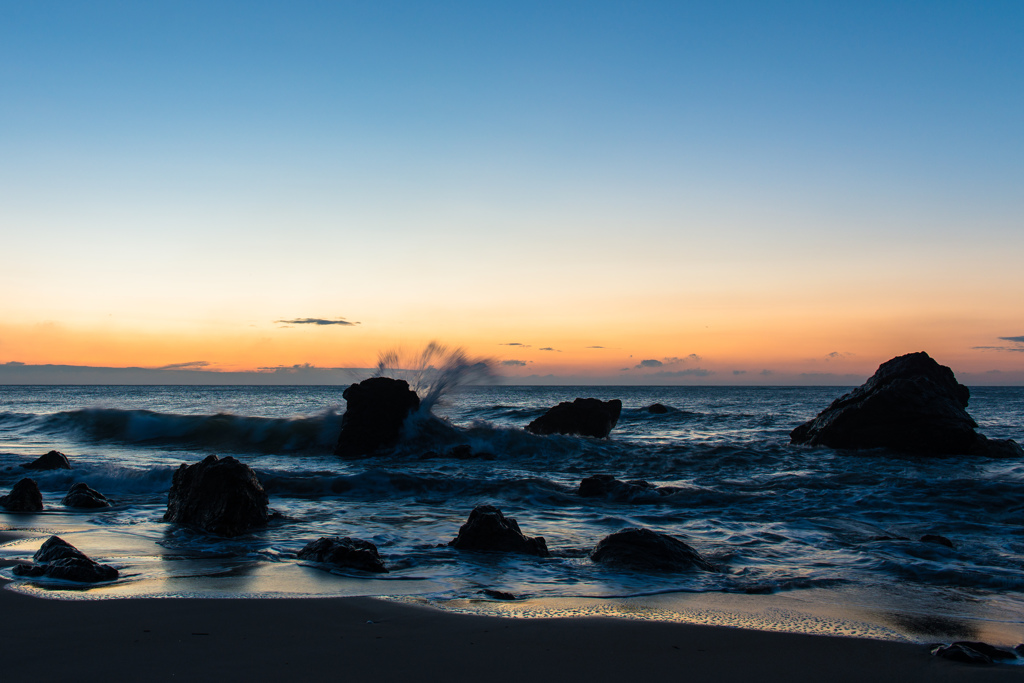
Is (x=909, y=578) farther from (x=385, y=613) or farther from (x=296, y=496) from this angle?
(x=296, y=496)

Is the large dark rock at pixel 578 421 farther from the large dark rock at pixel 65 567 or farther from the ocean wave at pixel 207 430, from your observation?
the large dark rock at pixel 65 567

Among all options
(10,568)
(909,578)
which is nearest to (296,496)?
(10,568)

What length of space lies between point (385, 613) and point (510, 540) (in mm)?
1948

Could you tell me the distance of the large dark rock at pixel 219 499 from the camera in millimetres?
6504

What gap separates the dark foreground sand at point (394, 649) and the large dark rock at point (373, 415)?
1196 cm

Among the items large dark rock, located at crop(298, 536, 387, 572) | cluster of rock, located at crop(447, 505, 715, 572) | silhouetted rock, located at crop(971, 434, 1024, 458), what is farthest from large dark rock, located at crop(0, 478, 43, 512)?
silhouetted rock, located at crop(971, 434, 1024, 458)

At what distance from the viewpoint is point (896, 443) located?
14.9 m

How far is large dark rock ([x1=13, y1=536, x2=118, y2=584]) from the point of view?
4527mm

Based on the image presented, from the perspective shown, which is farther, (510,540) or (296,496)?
(296,496)

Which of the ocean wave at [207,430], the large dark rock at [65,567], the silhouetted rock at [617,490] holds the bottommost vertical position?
the ocean wave at [207,430]

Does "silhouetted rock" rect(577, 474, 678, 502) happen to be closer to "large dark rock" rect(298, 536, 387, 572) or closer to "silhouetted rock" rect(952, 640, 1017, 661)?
"large dark rock" rect(298, 536, 387, 572)

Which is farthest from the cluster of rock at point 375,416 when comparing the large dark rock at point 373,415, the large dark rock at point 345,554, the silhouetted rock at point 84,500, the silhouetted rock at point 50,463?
the large dark rock at point 345,554

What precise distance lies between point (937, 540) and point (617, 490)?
159 inches

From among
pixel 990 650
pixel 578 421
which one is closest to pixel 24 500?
pixel 990 650
